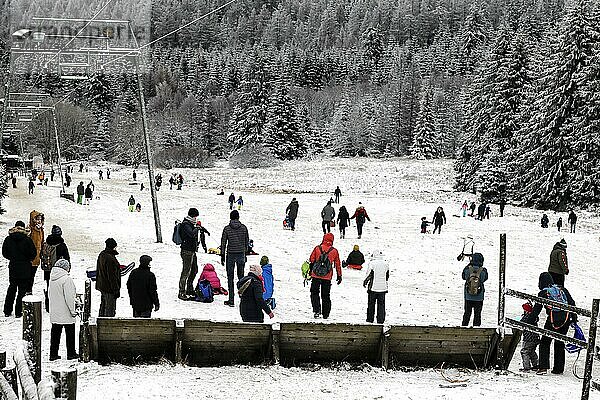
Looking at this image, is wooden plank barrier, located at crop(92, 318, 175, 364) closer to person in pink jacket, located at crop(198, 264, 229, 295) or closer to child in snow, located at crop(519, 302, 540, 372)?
person in pink jacket, located at crop(198, 264, 229, 295)

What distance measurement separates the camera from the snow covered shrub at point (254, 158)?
80.2 m

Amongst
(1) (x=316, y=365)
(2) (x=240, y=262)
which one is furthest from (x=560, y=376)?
(2) (x=240, y=262)

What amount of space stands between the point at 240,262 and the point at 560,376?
18.9 ft

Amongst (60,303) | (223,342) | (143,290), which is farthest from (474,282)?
(60,303)

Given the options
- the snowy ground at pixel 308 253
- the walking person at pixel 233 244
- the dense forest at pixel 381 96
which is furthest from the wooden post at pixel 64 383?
the dense forest at pixel 381 96

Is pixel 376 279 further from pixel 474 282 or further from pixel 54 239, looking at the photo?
pixel 54 239

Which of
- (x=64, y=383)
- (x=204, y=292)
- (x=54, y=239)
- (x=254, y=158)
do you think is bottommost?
(x=204, y=292)

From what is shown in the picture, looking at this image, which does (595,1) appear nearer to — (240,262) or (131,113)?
(240,262)

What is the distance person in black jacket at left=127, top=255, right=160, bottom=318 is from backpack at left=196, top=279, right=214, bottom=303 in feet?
8.75

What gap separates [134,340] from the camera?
9039mm

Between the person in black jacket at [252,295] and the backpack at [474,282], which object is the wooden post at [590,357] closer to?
the backpack at [474,282]

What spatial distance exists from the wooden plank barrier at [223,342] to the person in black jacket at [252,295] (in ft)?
2.98

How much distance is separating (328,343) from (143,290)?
2.86 metres

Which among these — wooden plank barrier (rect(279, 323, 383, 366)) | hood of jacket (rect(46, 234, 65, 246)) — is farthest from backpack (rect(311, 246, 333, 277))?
hood of jacket (rect(46, 234, 65, 246))
